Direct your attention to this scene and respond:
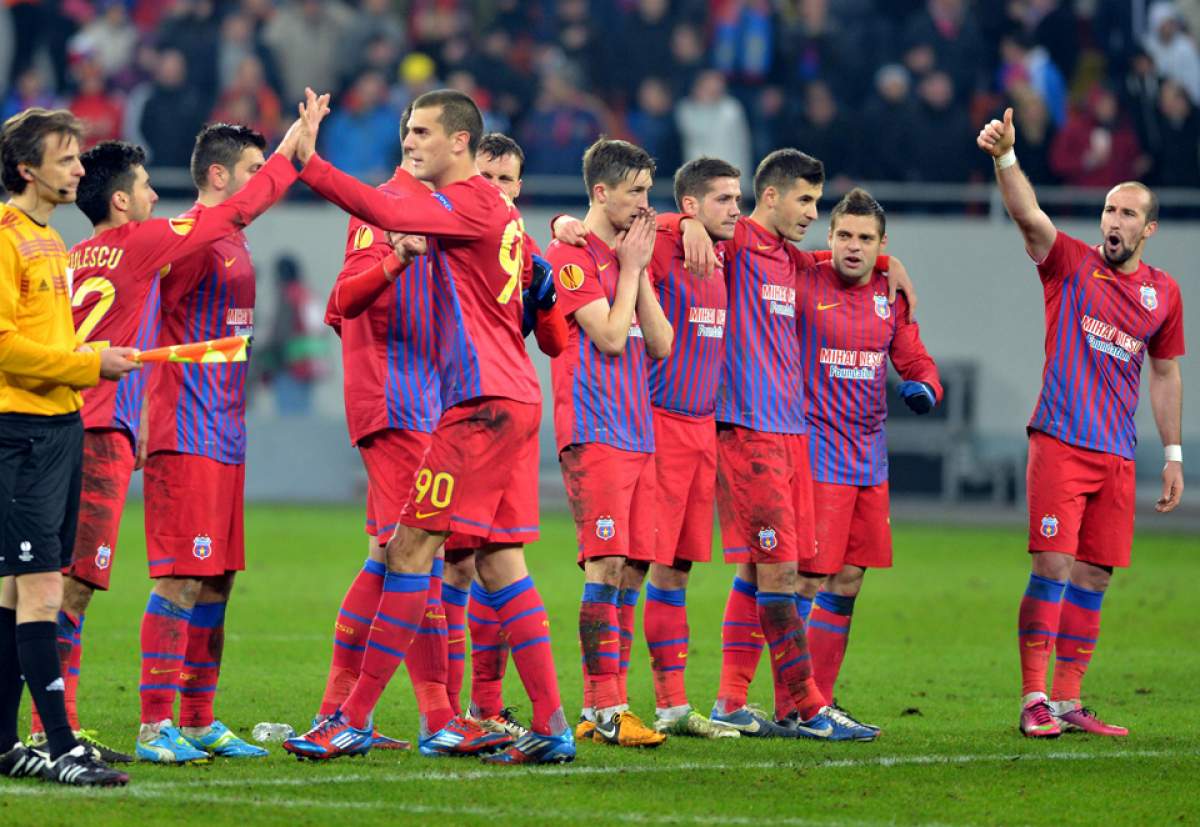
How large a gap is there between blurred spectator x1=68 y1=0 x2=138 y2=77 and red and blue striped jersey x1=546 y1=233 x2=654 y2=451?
1637 cm

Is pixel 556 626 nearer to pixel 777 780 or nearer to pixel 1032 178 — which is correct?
pixel 777 780

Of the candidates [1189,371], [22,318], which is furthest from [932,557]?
[22,318]

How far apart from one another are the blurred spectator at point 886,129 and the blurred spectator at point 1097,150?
1.79 meters

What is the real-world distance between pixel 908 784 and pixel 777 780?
1.62 feet

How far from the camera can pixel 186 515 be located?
723 centimetres

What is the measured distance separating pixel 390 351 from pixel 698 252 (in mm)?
1483

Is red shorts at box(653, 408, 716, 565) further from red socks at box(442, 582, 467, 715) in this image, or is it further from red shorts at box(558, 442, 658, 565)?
red socks at box(442, 582, 467, 715)

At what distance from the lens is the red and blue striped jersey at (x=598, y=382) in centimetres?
788

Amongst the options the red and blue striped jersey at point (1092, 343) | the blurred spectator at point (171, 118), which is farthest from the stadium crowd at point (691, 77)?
the red and blue striped jersey at point (1092, 343)

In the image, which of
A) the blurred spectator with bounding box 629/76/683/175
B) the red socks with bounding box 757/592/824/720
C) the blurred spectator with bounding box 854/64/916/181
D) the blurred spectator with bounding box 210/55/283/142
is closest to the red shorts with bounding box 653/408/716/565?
the red socks with bounding box 757/592/824/720

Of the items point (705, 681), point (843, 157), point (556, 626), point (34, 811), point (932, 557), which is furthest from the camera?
point (843, 157)

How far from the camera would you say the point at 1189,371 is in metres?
21.5

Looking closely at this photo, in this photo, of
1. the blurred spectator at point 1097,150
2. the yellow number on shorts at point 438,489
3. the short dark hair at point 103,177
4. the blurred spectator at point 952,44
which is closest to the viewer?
the yellow number on shorts at point 438,489

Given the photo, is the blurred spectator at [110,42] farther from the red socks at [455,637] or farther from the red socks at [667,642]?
the red socks at [667,642]
